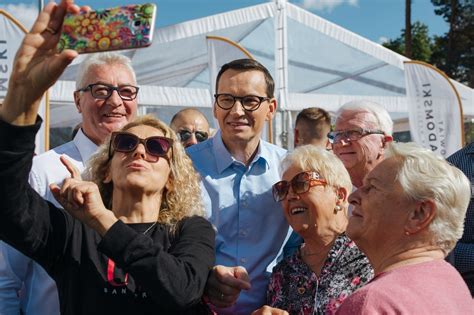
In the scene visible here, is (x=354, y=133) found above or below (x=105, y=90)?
below

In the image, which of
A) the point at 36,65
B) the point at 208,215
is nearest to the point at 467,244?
the point at 208,215

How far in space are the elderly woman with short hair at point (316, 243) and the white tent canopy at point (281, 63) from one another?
7102 millimetres

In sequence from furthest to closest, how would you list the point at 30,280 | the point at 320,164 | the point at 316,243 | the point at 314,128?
1. the point at 314,128
2. the point at 320,164
3. the point at 316,243
4. the point at 30,280

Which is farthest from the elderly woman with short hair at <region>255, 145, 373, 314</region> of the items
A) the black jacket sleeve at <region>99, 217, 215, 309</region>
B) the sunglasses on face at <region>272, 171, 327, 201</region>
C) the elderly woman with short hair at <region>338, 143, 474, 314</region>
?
the black jacket sleeve at <region>99, 217, 215, 309</region>

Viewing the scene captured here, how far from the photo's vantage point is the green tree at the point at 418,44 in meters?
41.6

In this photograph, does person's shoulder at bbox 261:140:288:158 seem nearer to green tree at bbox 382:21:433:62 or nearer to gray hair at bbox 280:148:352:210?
gray hair at bbox 280:148:352:210

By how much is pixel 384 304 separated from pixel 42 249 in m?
1.18

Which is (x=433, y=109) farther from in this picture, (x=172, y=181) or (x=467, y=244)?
(x=172, y=181)

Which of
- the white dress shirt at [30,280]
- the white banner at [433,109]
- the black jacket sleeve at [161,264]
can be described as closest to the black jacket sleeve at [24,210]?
the black jacket sleeve at [161,264]

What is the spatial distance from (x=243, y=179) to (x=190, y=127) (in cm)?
287

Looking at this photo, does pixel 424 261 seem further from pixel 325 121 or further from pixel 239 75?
pixel 325 121

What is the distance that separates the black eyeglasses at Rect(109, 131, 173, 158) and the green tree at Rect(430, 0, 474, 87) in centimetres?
3827

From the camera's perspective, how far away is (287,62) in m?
12.6

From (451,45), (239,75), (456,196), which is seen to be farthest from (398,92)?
(451,45)
